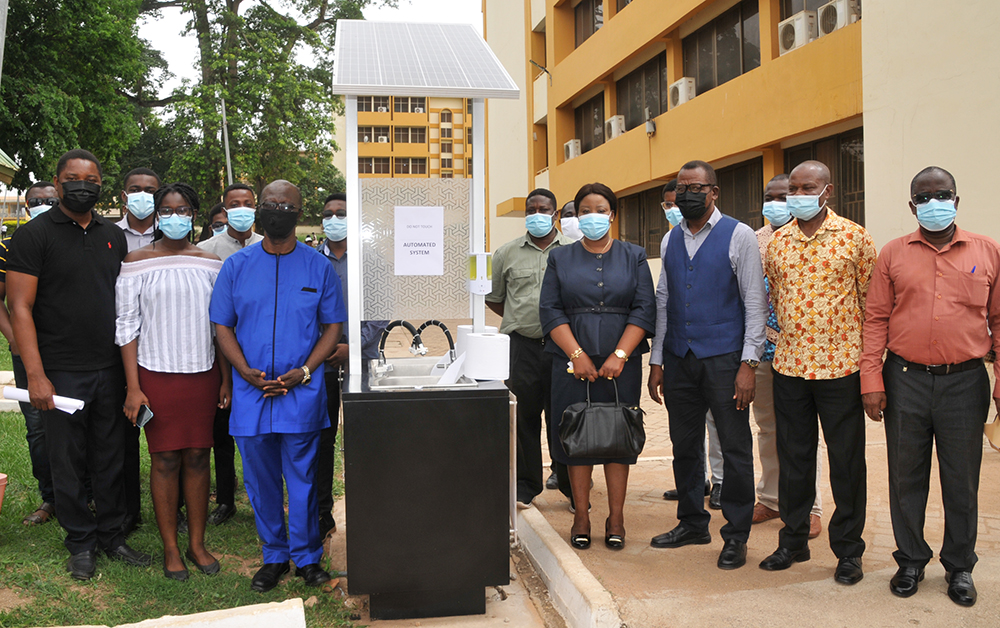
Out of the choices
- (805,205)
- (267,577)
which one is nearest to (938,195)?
(805,205)

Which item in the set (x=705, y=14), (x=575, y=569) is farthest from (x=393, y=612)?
(x=705, y=14)

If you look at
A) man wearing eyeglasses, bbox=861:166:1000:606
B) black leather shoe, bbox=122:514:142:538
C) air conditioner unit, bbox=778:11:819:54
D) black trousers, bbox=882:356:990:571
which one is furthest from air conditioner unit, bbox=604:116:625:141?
black leather shoe, bbox=122:514:142:538

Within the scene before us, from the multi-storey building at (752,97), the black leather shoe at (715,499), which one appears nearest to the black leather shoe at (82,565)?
the black leather shoe at (715,499)

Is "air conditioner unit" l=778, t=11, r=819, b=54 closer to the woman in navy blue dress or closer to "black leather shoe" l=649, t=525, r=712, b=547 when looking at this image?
the woman in navy blue dress

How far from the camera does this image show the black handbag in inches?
173

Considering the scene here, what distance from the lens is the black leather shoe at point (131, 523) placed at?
477cm

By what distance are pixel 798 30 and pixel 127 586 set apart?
36.8 feet

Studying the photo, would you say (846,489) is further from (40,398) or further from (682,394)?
(40,398)

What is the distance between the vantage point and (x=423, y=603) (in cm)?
389

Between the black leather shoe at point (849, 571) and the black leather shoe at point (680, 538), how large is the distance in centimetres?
81

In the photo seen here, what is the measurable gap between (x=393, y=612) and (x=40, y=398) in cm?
207

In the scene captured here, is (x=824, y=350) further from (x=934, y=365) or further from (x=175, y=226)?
(x=175, y=226)

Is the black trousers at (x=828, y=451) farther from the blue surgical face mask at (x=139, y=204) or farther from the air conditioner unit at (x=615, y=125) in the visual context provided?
the air conditioner unit at (x=615, y=125)

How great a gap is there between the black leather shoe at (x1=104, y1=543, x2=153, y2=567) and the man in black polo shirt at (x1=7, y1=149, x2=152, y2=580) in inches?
0.4
